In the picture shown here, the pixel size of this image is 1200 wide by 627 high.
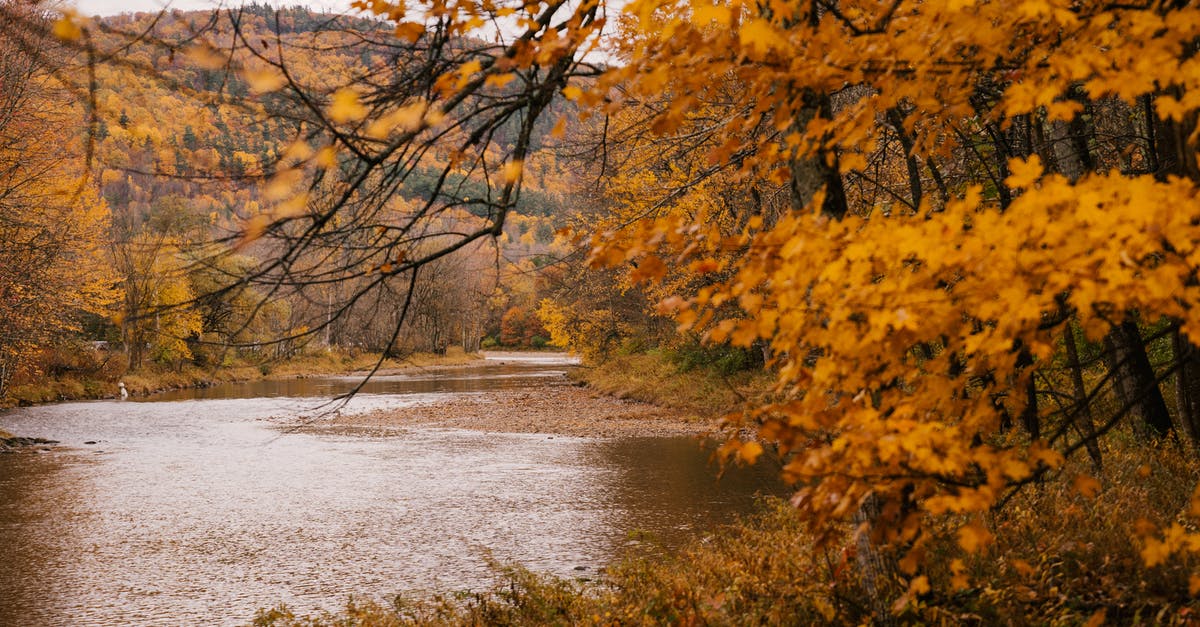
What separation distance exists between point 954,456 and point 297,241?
2812 millimetres

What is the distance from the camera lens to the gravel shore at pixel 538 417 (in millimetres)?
18062

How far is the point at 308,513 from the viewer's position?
1048 centimetres

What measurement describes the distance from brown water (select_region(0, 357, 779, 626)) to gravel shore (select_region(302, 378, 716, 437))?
1307mm

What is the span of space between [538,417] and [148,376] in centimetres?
1902

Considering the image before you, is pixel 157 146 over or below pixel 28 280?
below

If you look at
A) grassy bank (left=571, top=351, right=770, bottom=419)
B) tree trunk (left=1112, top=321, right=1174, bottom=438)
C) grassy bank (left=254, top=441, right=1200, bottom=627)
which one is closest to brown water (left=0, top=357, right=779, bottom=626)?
grassy bank (left=254, top=441, right=1200, bottom=627)

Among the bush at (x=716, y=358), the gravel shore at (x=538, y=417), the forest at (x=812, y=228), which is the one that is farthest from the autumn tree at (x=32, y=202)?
the bush at (x=716, y=358)

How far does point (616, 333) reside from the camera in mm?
28656

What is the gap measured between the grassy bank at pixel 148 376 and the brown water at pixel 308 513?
2.84 metres

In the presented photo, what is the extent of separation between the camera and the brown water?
24.0 ft

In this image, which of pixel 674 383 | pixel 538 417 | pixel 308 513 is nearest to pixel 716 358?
pixel 674 383

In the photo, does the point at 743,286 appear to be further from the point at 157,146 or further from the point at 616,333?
the point at 616,333

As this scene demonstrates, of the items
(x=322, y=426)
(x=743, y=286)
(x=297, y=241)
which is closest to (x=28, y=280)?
(x=322, y=426)

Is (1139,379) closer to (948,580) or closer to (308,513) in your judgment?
(948,580)
